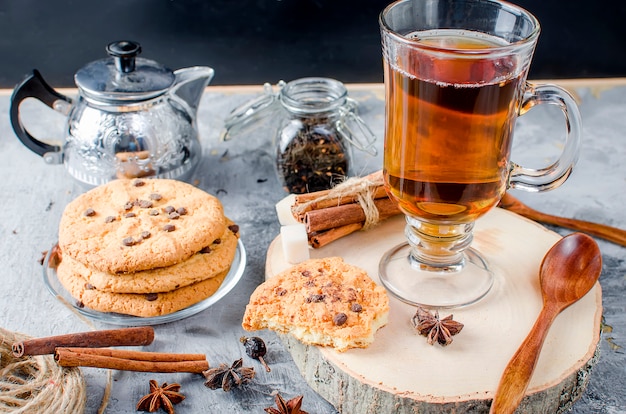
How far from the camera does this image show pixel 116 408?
5.52 feet

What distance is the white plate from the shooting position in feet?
6.15

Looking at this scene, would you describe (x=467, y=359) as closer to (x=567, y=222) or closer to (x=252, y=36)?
(x=567, y=222)

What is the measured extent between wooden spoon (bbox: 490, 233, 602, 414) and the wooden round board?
0.11 ft

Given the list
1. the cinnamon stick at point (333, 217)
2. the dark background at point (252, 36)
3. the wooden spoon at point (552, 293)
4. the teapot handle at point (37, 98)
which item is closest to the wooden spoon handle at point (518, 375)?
the wooden spoon at point (552, 293)

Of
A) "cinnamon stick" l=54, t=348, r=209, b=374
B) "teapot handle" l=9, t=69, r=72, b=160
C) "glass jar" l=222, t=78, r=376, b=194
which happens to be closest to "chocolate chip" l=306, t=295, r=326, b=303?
"cinnamon stick" l=54, t=348, r=209, b=374

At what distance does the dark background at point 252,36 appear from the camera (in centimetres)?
336

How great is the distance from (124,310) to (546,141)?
168cm

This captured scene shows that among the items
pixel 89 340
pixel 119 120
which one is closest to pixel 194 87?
pixel 119 120

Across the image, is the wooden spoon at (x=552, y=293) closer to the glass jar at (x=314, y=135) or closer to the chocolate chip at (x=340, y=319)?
the chocolate chip at (x=340, y=319)

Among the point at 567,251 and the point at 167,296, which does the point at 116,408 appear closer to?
the point at 167,296

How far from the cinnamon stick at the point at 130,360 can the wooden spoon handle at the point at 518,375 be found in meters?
0.68

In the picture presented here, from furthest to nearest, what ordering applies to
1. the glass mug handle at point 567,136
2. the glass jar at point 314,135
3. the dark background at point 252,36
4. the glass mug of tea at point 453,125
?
the dark background at point 252,36 → the glass jar at point 314,135 → the glass mug handle at point 567,136 → the glass mug of tea at point 453,125

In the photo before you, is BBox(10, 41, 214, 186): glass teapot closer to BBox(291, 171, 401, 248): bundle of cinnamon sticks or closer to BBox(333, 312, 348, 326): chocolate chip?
BBox(291, 171, 401, 248): bundle of cinnamon sticks

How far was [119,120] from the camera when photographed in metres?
2.35
